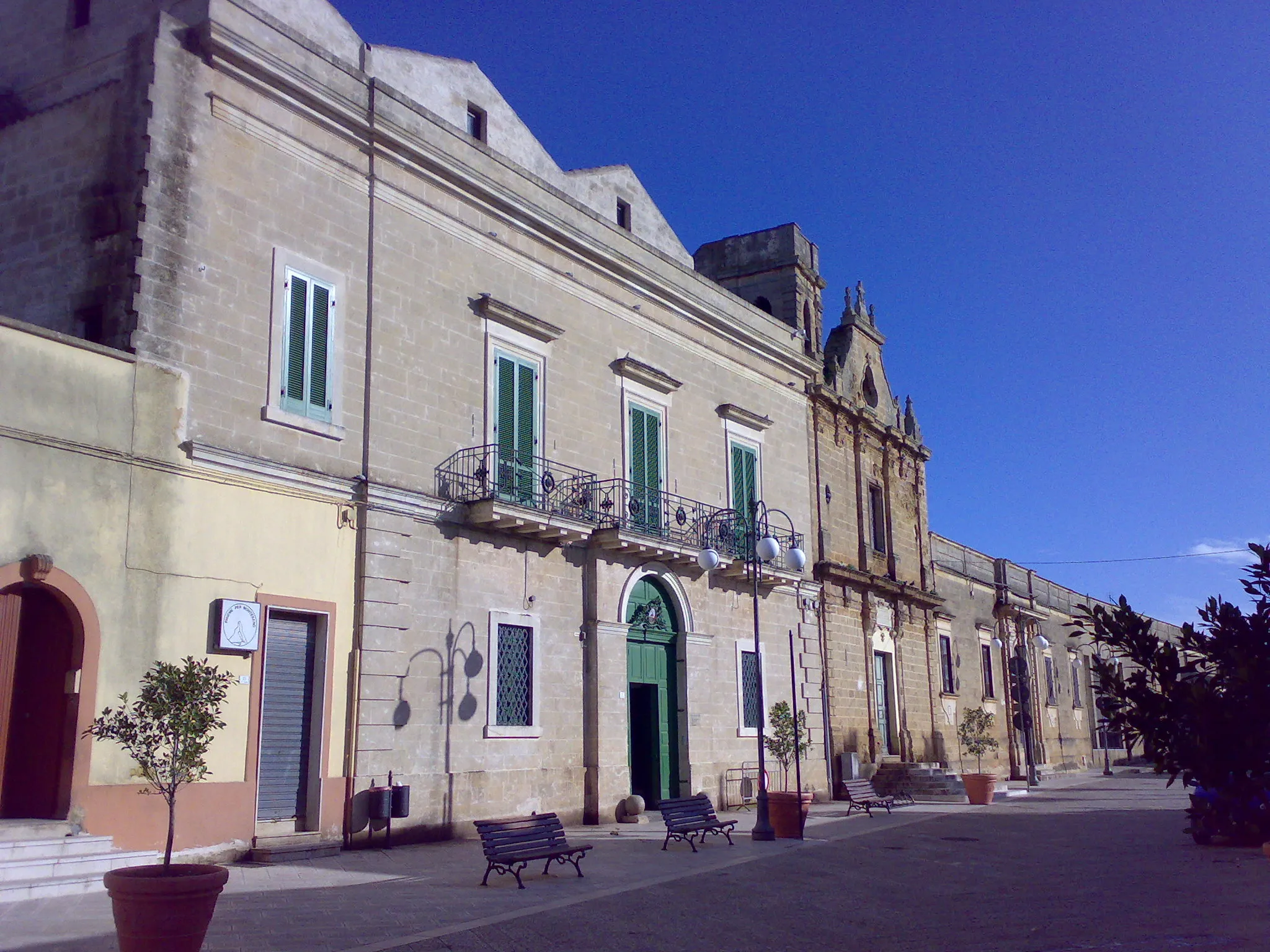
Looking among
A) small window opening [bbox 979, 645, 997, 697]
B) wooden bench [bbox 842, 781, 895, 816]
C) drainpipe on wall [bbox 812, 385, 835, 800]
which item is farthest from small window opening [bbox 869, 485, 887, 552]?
wooden bench [bbox 842, 781, 895, 816]

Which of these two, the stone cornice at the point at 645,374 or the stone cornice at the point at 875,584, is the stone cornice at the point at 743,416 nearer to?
the stone cornice at the point at 645,374

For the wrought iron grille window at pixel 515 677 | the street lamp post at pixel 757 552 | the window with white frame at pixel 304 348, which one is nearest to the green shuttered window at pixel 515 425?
the wrought iron grille window at pixel 515 677

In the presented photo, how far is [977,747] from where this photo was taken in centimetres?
2864

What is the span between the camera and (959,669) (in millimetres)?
33719

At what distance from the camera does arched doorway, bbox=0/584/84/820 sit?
456 inches

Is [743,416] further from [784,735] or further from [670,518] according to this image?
[784,735]

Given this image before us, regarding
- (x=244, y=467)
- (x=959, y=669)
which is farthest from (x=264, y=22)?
(x=959, y=669)

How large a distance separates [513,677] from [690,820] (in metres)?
3.61

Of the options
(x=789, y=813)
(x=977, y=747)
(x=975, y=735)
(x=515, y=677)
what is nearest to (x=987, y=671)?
(x=975, y=735)

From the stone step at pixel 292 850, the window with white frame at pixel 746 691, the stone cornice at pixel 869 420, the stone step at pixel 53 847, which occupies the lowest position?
the stone step at pixel 292 850

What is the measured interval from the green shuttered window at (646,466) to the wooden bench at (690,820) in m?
5.63

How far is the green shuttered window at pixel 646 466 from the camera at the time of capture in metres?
20.1

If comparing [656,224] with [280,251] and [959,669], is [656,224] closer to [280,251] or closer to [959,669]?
[280,251]

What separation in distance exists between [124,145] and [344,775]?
8169 mm
